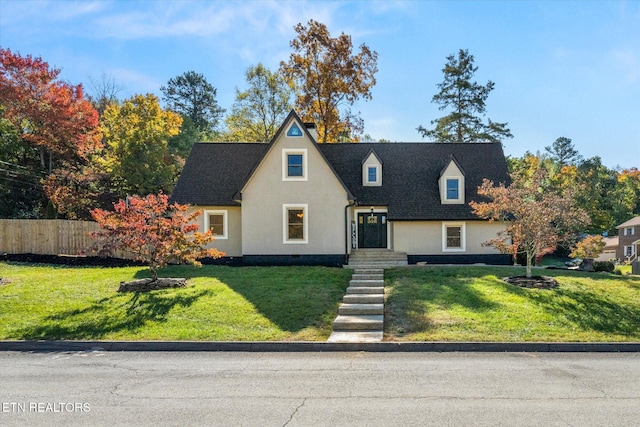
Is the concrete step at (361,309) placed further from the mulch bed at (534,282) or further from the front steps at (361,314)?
the mulch bed at (534,282)

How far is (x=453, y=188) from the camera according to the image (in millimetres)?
23484

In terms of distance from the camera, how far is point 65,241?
24.0m

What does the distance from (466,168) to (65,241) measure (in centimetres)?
2215

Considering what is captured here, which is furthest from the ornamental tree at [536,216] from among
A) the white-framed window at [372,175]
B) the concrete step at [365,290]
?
the white-framed window at [372,175]

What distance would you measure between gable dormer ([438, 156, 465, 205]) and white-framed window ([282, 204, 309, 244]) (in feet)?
24.4

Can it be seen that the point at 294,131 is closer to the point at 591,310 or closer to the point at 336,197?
the point at 336,197

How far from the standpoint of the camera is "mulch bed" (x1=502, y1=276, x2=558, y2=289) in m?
15.6

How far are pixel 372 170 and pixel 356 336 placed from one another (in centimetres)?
1407

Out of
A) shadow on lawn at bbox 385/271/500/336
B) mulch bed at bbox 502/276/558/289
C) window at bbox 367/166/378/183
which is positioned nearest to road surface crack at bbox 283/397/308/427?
shadow on lawn at bbox 385/271/500/336

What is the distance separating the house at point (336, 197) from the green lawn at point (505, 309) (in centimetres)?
521

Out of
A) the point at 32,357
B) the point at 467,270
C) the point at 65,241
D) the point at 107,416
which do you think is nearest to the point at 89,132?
the point at 65,241

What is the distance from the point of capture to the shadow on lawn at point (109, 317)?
11531mm

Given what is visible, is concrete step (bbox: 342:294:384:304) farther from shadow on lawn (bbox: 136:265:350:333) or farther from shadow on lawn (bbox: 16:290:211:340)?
shadow on lawn (bbox: 16:290:211:340)

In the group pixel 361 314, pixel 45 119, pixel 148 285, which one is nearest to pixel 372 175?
pixel 361 314
